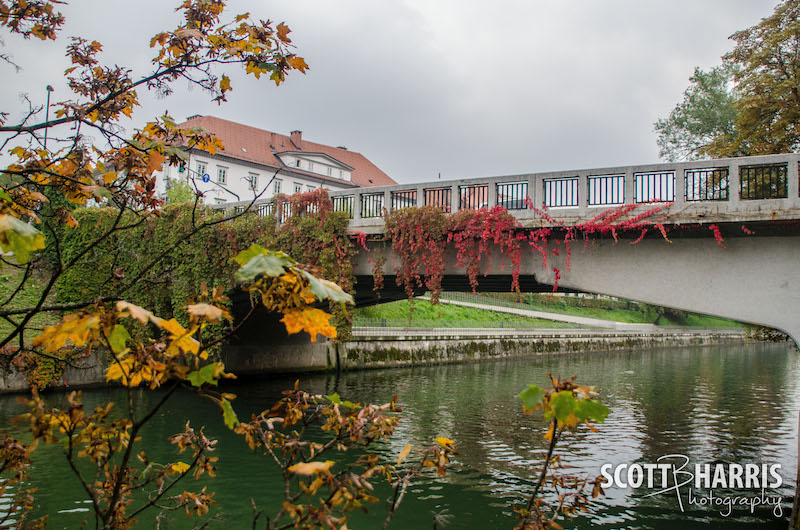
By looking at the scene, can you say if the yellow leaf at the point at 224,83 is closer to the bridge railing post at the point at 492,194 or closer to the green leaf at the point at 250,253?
the green leaf at the point at 250,253

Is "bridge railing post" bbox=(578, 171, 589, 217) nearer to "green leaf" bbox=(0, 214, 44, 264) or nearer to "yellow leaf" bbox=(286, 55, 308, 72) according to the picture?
"yellow leaf" bbox=(286, 55, 308, 72)

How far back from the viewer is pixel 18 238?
199 centimetres

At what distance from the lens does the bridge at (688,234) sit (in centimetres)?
1023

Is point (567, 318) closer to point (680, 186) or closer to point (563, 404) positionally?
point (680, 186)

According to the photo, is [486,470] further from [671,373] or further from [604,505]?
[671,373]

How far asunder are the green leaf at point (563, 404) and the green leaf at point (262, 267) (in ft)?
3.86

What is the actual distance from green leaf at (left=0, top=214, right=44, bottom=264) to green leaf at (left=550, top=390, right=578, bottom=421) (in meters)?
1.93

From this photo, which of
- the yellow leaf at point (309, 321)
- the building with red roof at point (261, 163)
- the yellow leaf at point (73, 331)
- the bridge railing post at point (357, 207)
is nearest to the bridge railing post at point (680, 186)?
the bridge railing post at point (357, 207)

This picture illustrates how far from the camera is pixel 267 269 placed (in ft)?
6.02

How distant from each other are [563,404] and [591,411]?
0.11 meters

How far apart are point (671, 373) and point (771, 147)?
1437 cm

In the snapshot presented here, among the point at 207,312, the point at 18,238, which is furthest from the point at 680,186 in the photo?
the point at 18,238

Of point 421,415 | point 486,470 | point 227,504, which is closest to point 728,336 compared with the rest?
point 421,415

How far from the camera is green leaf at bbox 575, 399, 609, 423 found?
230 cm
